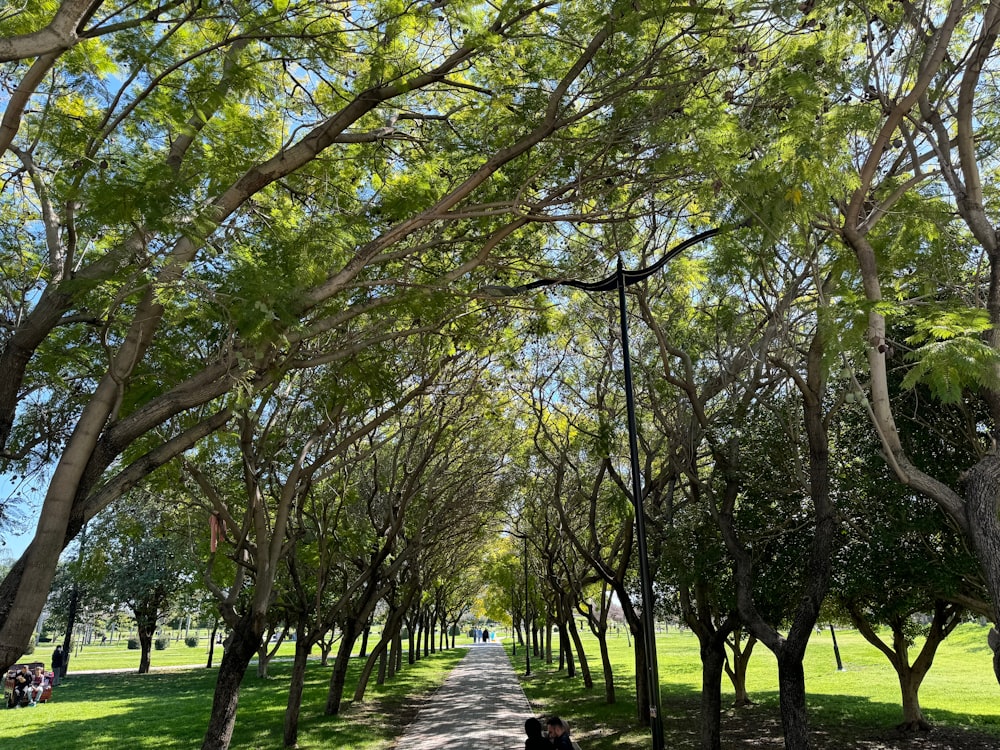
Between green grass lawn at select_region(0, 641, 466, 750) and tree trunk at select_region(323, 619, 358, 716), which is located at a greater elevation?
tree trunk at select_region(323, 619, 358, 716)

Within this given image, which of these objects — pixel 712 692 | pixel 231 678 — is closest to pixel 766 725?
pixel 712 692

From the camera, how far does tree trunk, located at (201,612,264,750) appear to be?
9.30 meters

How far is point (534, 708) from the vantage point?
18.3 meters

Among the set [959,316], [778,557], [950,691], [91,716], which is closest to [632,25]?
[959,316]

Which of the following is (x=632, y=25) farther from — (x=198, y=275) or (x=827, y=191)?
(x=198, y=275)

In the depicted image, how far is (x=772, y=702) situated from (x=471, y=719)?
8.61 m

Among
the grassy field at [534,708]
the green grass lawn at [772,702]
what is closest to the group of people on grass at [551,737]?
the green grass lawn at [772,702]

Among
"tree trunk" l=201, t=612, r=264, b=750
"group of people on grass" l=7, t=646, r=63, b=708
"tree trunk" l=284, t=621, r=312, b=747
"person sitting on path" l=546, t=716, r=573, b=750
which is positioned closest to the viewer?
"person sitting on path" l=546, t=716, r=573, b=750

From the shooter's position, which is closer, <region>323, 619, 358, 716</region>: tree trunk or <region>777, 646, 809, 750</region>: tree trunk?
<region>777, 646, 809, 750</region>: tree trunk

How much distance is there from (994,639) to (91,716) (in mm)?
20741

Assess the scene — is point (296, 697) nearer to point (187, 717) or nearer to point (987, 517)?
point (187, 717)

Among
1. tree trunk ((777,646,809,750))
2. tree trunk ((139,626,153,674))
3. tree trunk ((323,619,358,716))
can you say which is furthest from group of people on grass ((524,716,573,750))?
tree trunk ((139,626,153,674))

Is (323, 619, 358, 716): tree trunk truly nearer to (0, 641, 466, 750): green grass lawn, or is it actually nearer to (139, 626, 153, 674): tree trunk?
(0, 641, 466, 750): green grass lawn

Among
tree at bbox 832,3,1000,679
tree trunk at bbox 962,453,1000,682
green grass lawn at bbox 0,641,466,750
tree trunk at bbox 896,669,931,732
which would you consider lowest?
green grass lawn at bbox 0,641,466,750
